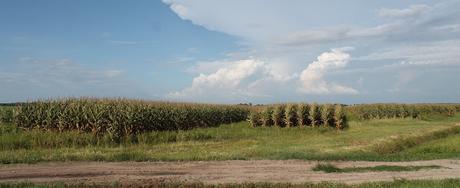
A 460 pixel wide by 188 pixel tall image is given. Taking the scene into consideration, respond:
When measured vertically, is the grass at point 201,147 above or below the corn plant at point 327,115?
below

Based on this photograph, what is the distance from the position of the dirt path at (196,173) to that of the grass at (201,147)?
68.4 inches

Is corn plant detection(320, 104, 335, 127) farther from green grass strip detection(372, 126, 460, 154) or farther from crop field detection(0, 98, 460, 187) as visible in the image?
green grass strip detection(372, 126, 460, 154)

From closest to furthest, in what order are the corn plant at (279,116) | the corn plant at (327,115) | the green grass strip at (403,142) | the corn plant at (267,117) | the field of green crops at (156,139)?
the field of green crops at (156,139) < the green grass strip at (403,142) < the corn plant at (327,115) < the corn plant at (279,116) < the corn plant at (267,117)

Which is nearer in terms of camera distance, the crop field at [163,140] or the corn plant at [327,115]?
the crop field at [163,140]

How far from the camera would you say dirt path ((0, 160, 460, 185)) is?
51.7 ft

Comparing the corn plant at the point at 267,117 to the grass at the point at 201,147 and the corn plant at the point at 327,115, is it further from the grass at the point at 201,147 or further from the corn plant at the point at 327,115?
the grass at the point at 201,147

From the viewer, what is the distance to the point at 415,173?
17.8 m

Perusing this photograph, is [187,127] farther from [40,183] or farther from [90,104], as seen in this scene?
[40,183]

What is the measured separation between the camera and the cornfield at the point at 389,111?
56975 mm

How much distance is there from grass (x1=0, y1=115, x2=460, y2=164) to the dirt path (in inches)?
68.4

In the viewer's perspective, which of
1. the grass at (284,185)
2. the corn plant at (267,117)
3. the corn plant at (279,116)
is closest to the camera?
the grass at (284,185)

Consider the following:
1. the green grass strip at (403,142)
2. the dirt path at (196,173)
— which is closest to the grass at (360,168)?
the dirt path at (196,173)

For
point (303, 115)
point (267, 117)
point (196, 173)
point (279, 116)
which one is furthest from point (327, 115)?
point (196, 173)

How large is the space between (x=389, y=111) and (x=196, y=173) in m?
47.8
